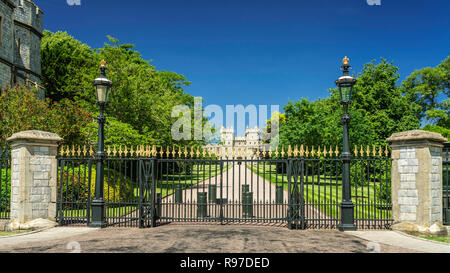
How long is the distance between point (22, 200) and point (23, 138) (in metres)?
1.86

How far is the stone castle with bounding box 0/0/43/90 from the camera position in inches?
984

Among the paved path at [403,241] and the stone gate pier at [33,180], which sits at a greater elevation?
the stone gate pier at [33,180]

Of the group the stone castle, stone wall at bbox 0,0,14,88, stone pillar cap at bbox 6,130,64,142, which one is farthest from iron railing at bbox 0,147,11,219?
the stone castle

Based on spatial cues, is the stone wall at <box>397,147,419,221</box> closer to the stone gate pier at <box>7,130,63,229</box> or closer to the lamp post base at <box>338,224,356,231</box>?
the lamp post base at <box>338,224,356,231</box>

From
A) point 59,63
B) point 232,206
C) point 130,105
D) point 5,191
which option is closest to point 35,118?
point 130,105

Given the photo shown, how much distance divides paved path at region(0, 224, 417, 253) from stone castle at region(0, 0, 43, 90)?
21.9 meters

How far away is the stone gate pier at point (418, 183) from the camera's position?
903 centimetres

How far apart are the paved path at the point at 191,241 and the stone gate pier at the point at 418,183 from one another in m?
2.00

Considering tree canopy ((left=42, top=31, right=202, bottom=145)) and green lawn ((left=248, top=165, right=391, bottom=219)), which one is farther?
tree canopy ((left=42, top=31, right=202, bottom=145))

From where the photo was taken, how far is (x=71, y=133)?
1941 cm

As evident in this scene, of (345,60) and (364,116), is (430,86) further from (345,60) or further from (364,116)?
(345,60)

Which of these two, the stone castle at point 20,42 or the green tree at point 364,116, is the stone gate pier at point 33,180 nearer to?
the stone castle at point 20,42

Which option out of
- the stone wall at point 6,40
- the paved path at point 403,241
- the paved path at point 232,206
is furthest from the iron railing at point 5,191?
the stone wall at point 6,40

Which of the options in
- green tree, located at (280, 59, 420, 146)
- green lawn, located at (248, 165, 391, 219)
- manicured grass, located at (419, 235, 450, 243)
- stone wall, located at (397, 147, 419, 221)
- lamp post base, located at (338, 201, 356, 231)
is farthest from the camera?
green tree, located at (280, 59, 420, 146)
